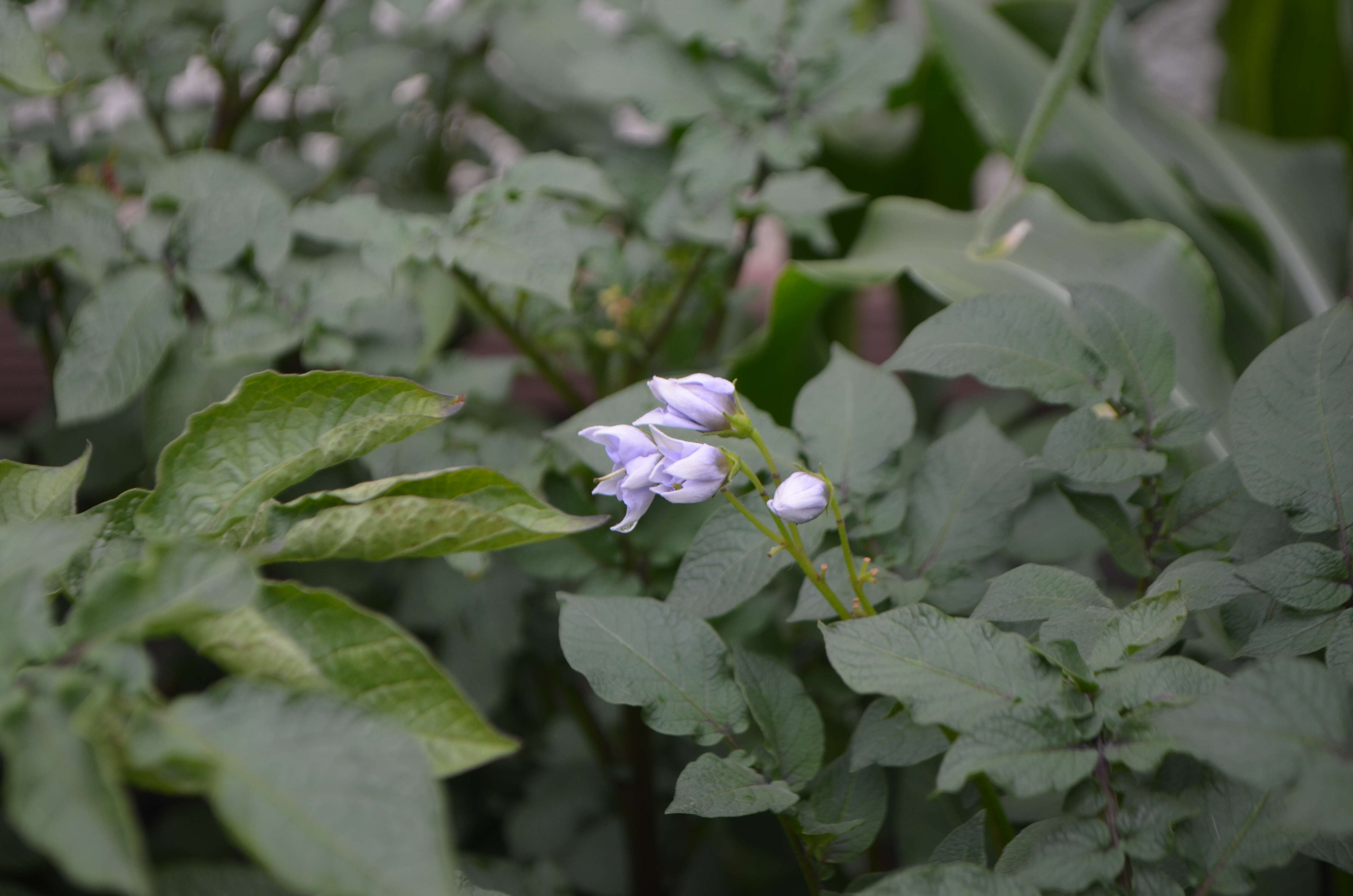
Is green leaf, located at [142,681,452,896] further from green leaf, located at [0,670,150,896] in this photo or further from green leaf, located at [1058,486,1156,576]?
green leaf, located at [1058,486,1156,576]

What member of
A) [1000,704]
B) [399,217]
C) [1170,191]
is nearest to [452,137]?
[399,217]

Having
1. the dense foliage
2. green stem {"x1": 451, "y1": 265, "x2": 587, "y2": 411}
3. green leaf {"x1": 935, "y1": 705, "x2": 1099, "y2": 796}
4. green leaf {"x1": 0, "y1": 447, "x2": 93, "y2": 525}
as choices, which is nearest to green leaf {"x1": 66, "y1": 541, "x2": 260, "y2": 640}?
the dense foliage

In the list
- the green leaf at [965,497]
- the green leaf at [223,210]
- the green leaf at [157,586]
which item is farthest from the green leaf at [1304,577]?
the green leaf at [223,210]

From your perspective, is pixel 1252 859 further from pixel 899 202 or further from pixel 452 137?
pixel 452 137

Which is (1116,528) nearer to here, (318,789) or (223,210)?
(318,789)

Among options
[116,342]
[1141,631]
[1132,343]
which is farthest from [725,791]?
[116,342]

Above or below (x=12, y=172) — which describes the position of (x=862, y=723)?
below

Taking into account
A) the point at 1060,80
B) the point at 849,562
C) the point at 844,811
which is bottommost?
the point at 844,811
